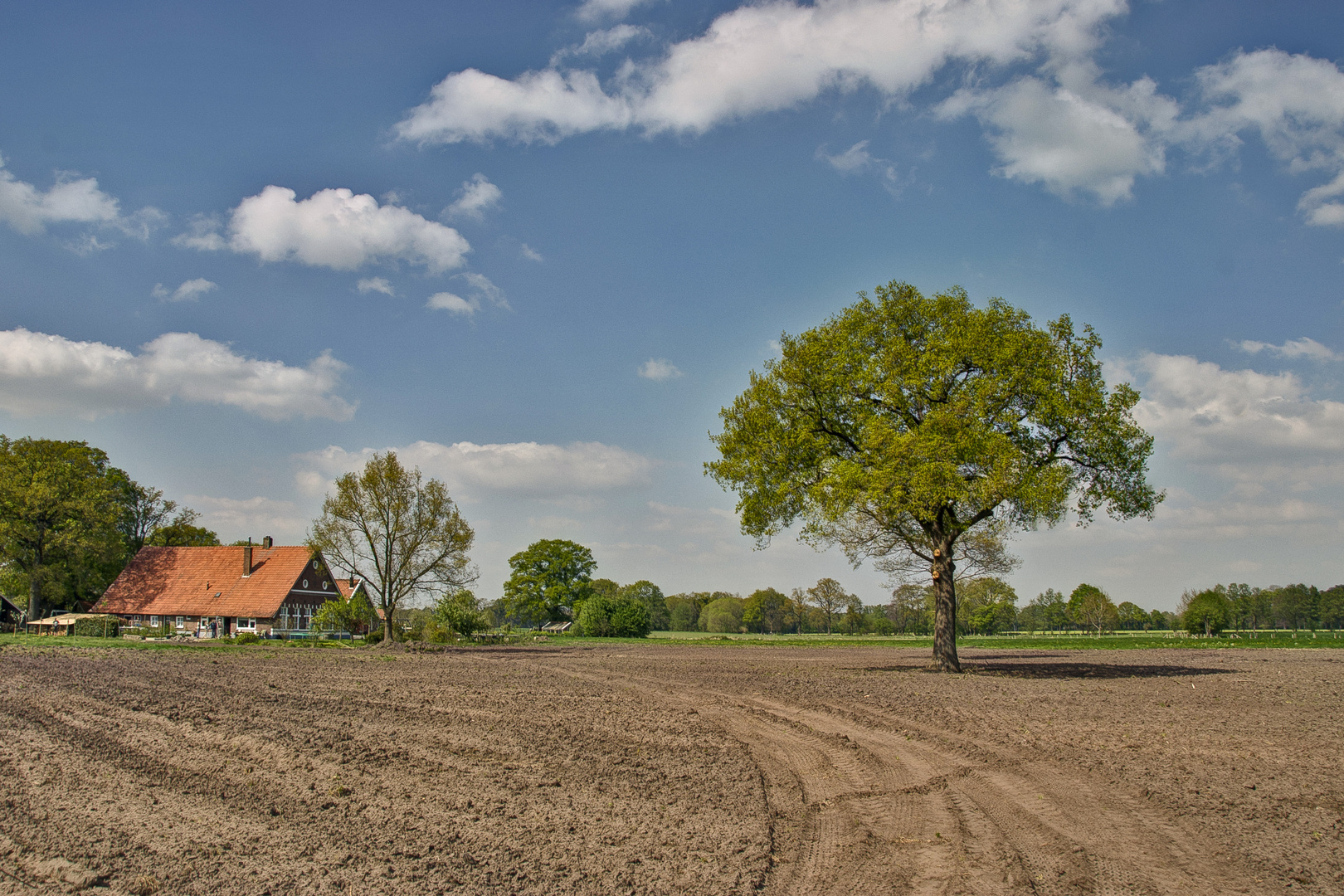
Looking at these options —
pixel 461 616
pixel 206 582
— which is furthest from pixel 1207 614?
pixel 206 582

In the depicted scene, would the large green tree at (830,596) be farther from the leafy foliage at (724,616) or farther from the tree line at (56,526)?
the tree line at (56,526)

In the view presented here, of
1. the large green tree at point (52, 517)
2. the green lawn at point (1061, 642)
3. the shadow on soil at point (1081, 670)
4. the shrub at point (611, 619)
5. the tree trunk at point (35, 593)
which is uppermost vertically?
the large green tree at point (52, 517)

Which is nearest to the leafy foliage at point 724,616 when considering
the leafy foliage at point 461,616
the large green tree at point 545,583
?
the large green tree at point 545,583

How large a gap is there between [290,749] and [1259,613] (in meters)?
199

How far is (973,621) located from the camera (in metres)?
115

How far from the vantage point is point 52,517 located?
6081 centimetres

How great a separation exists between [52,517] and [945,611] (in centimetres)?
6923

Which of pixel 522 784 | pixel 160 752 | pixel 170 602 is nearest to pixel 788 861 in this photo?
pixel 522 784

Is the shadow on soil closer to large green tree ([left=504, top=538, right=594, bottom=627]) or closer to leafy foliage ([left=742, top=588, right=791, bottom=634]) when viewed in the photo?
large green tree ([left=504, top=538, right=594, bottom=627])

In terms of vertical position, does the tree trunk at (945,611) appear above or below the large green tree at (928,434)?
below

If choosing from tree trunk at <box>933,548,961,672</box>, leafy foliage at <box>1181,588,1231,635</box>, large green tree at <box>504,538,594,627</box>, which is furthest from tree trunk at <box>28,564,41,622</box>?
leafy foliage at <box>1181,588,1231,635</box>

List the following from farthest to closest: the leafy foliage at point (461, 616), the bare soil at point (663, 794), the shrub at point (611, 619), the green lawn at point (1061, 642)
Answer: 1. the shrub at point (611, 619)
2. the green lawn at point (1061, 642)
3. the leafy foliage at point (461, 616)
4. the bare soil at point (663, 794)

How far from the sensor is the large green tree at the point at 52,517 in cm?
5872

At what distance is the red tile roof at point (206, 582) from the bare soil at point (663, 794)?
44.9 m
